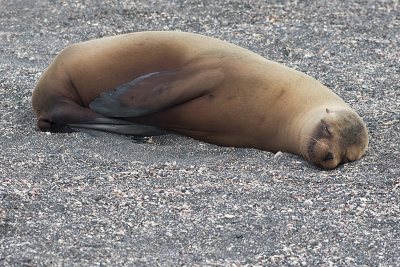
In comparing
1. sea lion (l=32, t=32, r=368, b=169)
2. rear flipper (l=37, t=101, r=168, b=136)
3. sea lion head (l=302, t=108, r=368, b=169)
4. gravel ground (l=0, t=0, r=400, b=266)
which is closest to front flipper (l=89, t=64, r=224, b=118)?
sea lion (l=32, t=32, r=368, b=169)

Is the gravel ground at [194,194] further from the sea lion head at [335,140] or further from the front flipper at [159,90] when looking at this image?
the front flipper at [159,90]

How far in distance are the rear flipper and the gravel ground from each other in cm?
9

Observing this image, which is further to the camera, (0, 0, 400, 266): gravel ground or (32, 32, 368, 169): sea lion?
(32, 32, 368, 169): sea lion

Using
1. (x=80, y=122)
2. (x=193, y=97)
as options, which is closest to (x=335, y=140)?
(x=193, y=97)

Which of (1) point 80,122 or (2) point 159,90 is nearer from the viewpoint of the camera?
(2) point 159,90

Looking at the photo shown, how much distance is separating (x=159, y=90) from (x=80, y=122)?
69 centimetres

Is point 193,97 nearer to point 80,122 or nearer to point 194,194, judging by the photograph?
point 80,122

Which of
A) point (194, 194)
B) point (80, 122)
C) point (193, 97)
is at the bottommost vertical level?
point (80, 122)

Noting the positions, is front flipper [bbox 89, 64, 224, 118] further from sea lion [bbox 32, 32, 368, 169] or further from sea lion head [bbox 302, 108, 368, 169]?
sea lion head [bbox 302, 108, 368, 169]

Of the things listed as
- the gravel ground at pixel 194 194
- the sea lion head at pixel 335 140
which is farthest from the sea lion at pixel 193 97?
→ the gravel ground at pixel 194 194

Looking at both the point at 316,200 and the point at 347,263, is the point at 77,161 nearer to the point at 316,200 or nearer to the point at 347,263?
the point at 316,200

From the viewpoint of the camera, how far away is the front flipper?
16.8 ft

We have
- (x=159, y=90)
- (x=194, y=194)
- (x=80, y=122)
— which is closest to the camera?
(x=194, y=194)

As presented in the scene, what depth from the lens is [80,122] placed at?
5410 mm
